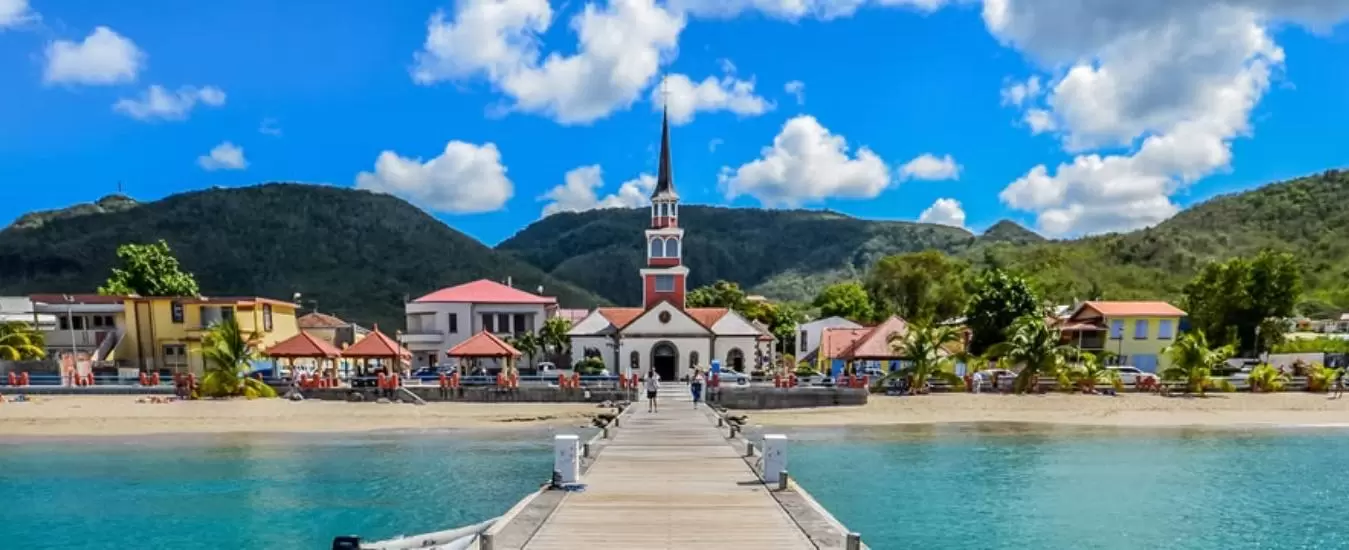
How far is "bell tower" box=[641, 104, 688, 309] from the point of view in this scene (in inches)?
2042

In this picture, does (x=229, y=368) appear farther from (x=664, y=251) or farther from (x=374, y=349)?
(x=664, y=251)

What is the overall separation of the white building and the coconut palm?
24.7 metres

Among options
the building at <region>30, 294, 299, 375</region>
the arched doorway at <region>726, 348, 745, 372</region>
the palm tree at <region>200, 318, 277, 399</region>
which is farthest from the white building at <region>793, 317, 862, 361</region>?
the building at <region>30, 294, 299, 375</region>

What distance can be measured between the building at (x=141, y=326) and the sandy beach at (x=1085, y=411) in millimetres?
30254

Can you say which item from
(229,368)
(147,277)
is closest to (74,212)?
(147,277)

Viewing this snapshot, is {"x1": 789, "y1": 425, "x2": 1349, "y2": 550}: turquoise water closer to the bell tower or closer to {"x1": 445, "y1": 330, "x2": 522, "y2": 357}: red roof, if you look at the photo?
{"x1": 445, "y1": 330, "x2": 522, "y2": 357}: red roof

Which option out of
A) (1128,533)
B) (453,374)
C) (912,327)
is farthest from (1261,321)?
(453,374)

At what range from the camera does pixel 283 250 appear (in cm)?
13012

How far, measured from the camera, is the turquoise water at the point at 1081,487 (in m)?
18.0

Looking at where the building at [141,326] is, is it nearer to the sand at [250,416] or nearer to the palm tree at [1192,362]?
the sand at [250,416]

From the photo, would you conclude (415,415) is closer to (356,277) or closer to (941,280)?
(941,280)

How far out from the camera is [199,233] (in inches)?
5226

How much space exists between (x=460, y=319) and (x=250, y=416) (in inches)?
793

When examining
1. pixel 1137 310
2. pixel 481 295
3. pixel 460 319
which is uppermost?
pixel 481 295
